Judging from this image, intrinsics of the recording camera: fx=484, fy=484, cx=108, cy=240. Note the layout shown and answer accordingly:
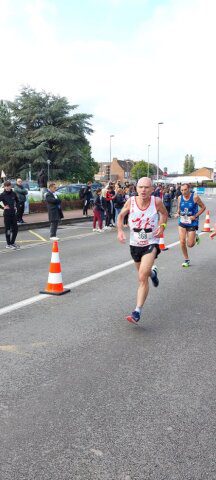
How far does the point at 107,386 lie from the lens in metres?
3.86

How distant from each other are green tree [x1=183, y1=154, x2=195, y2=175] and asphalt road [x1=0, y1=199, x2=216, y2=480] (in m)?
169

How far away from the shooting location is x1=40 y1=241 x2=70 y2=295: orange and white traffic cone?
7.22m

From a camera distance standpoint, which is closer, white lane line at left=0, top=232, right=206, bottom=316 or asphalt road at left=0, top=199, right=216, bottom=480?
asphalt road at left=0, top=199, right=216, bottom=480

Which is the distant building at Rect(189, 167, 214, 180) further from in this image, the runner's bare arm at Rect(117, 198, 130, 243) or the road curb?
the runner's bare arm at Rect(117, 198, 130, 243)

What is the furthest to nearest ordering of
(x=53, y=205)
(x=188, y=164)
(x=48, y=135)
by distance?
(x=188, y=164) → (x=48, y=135) → (x=53, y=205)

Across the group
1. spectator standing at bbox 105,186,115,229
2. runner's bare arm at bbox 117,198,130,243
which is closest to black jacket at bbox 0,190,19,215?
spectator standing at bbox 105,186,115,229

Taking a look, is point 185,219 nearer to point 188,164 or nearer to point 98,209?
point 98,209

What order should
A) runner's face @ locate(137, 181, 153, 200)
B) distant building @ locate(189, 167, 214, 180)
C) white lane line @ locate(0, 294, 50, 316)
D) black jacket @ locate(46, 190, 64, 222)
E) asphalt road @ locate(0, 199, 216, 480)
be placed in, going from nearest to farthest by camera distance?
asphalt road @ locate(0, 199, 216, 480)
runner's face @ locate(137, 181, 153, 200)
white lane line @ locate(0, 294, 50, 316)
black jacket @ locate(46, 190, 64, 222)
distant building @ locate(189, 167, 214, 180)

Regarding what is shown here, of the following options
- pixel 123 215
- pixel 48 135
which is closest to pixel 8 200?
pixel 123 215

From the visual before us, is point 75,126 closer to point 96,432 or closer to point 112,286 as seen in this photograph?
point 112,286

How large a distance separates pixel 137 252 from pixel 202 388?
235 centimetres

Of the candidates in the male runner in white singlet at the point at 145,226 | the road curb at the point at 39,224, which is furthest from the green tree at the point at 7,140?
the male runner in white singlet at the point at 145,226

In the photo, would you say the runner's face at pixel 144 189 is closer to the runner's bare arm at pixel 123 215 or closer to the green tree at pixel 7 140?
the runner's bare arm at pixel 123 215

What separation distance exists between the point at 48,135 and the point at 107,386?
5082 centimetres
